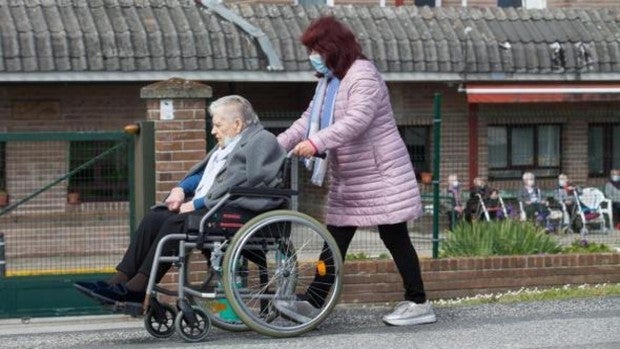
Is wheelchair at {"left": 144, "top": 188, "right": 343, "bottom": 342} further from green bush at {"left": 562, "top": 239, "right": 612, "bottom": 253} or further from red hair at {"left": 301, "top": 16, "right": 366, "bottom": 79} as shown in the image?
Answer: green bush at {"left": 562, "top": 239, "right": 612, "bottom": 253}

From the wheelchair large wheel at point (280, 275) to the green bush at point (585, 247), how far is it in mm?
3860

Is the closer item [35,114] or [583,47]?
[35,114]

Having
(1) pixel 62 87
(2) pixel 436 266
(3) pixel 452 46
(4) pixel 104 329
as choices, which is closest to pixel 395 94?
(3) pixel 452 46

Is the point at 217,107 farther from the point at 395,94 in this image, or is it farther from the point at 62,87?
the point at 395,94

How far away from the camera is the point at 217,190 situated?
9.09 metres

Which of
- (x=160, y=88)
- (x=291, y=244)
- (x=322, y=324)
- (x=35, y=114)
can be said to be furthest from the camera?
(x=35, y=114)

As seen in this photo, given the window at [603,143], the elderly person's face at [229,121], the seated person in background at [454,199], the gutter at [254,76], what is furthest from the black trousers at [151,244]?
the window at [603,143]

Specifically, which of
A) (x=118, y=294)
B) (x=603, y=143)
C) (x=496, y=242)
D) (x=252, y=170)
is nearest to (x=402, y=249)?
(x=252, y=170)

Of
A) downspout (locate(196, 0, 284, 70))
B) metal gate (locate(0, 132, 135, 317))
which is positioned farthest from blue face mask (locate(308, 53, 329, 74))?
downspout (locate(196, 0, 284, 70))

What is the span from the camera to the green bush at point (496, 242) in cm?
1233

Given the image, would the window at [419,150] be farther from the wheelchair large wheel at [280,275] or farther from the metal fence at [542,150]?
the wheelchair large wheel at [280,275]

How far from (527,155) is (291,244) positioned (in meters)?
15.0

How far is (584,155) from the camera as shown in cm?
2459

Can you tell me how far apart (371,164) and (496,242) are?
3214mm
